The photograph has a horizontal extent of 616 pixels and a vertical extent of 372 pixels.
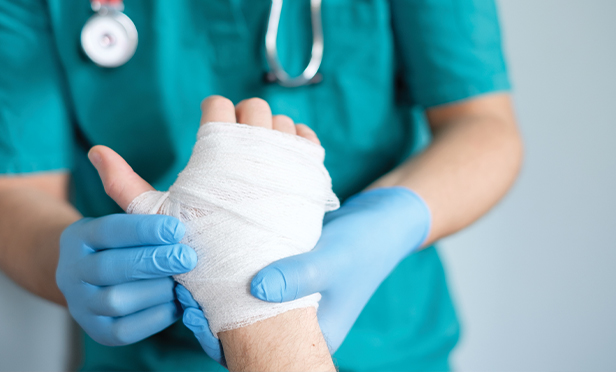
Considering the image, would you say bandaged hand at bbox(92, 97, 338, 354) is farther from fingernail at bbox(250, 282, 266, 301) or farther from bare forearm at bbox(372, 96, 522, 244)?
bare forearm at bbox(372, 96, 522, 244)

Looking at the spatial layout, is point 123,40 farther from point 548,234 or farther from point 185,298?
point 548,234

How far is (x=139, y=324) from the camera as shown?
66 cm

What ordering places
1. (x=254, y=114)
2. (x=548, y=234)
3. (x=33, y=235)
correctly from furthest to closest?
(x=548, y=234) → (x=33, y=235) → (x=254, y=114)

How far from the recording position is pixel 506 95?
905 millimetres

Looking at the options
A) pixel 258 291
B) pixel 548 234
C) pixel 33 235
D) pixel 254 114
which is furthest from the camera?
pixel 548 234

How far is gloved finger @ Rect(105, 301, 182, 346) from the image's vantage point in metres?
0.66

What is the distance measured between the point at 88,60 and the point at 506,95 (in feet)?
2.68

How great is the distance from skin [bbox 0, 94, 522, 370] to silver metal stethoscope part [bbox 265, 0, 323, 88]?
15cm

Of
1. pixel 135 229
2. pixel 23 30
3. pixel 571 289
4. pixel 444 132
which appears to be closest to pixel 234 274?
pixel 135 229

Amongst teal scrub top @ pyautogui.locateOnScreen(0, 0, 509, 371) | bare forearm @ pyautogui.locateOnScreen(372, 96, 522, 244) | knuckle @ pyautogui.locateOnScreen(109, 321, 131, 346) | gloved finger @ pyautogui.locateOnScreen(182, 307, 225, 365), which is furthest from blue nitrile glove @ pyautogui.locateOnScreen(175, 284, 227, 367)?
bare forearm @ pyautogui.locateOnScreen(372, 96, 522, 244)

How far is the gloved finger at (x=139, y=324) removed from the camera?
0.66 metres

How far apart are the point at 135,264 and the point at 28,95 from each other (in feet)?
1.56

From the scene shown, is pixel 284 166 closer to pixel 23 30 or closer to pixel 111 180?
pixel 111 180

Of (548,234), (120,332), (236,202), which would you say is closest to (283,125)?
(236,202)
